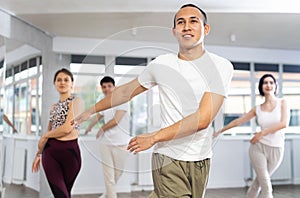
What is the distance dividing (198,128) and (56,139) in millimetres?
1437

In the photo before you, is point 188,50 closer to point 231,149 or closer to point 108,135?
point 108,135

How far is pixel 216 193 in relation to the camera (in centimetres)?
417

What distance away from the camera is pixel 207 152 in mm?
1076

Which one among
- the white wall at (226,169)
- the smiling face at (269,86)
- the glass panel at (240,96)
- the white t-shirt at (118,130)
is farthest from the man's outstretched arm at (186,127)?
the glass panel at (240,96)

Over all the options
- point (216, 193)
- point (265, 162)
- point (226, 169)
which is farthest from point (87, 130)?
point (226, 169)

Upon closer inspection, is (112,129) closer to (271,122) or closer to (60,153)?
(60,153)

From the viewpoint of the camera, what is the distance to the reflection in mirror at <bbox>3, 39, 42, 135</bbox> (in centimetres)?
285

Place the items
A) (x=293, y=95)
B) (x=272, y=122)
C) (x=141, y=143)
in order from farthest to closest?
(x=293, y=95), (x=272, y=122), (x=141, y=143)

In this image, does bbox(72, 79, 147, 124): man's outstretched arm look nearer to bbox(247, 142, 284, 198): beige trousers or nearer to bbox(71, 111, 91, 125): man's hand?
bbox(71, 111, 91, 125): man's hand

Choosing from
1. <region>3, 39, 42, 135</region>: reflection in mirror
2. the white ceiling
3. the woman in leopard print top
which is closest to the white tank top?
the white ceiling

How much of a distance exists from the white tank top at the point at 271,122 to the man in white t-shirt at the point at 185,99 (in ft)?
5.95

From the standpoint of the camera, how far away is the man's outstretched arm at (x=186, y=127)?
2.89ft

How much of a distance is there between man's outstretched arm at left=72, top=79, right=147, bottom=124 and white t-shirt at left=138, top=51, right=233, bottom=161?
0.10 feet

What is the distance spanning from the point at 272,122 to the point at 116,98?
7.02 ft
